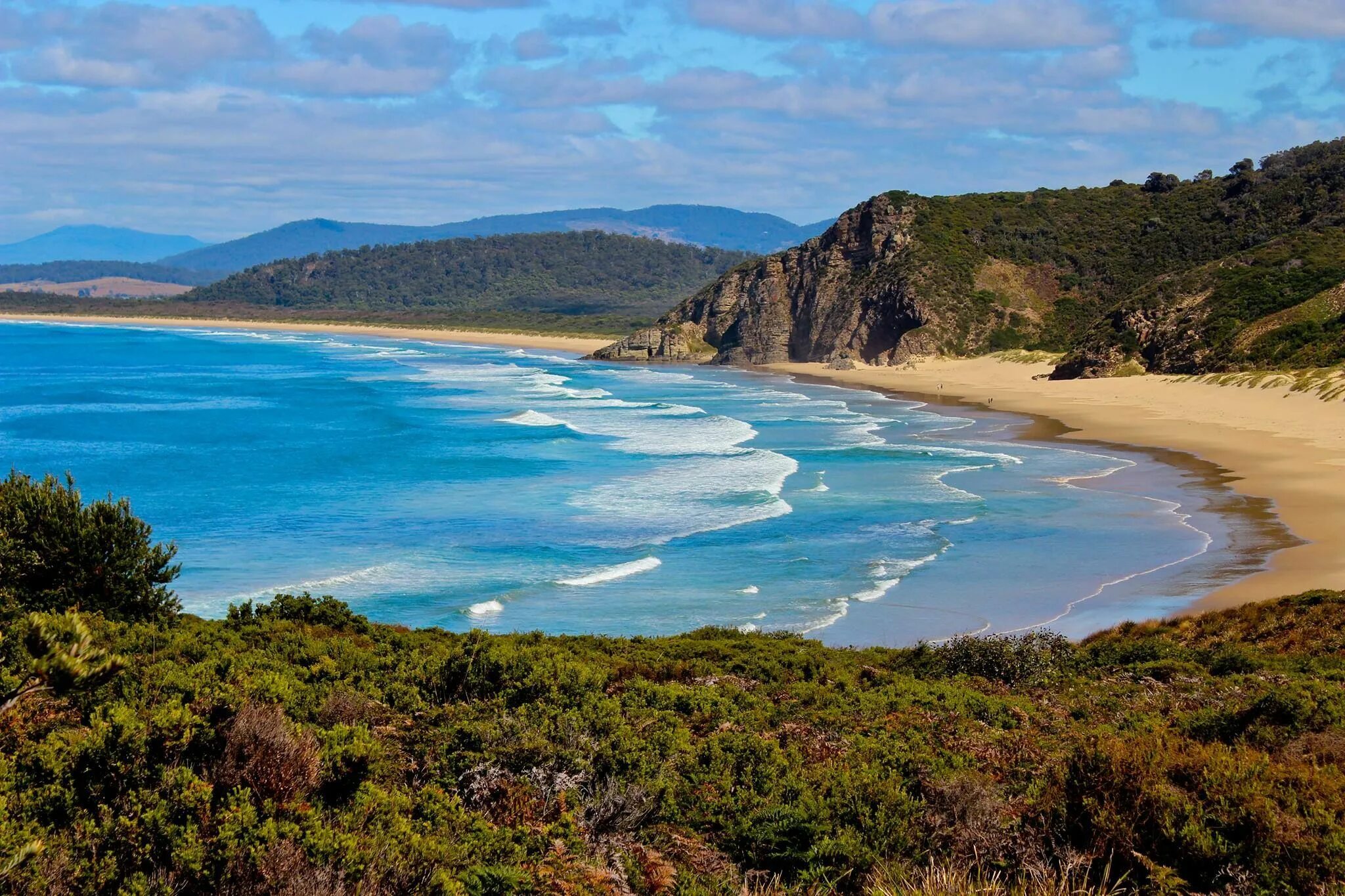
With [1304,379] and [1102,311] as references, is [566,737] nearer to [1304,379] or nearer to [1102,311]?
[1304,379]

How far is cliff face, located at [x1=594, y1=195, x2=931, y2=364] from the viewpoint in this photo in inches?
3479

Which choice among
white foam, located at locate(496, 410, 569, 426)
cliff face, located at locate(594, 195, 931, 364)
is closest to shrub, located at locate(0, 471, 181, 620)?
white foam, located at locate(496, 410, 569, 426)

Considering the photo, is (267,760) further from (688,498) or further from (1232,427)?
(1232,427)

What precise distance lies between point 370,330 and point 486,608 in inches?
6099

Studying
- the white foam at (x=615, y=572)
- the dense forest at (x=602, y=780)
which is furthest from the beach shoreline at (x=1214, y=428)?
the dense forest at (x=602, y=780)

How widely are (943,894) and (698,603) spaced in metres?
16.4

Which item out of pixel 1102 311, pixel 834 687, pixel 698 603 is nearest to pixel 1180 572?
pixel 698 603

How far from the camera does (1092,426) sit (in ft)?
157

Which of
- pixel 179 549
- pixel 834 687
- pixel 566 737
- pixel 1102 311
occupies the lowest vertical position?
Answer: pixel 179 549

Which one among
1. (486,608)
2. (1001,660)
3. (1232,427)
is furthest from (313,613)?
(1232,427)

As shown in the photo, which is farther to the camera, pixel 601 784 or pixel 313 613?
pixel 313 613

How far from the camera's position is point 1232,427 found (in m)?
44.3

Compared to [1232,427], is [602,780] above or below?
above

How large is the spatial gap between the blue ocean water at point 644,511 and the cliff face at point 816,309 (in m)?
26.7
